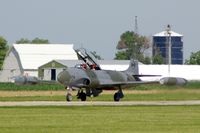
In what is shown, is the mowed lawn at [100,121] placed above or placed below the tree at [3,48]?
below

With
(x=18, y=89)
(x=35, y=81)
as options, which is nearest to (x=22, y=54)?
(x=18, y=89)

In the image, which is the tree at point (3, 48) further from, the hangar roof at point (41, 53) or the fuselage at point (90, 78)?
the fuselage at point (90, 78)

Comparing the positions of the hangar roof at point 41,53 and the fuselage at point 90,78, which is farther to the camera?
the hangar roof at point 41,53

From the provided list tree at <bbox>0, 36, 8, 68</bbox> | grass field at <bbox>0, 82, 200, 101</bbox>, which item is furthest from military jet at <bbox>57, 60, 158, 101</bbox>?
tree at <bbox>0, 36, 8, 68</bbox>

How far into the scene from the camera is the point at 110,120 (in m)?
35.7

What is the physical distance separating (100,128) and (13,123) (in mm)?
3971

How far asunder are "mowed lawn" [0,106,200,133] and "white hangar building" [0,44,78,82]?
112631 mm

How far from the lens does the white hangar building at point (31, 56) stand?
513ft

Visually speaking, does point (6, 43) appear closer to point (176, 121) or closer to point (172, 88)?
point (172, 88)

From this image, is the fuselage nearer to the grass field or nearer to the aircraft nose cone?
the aircraft nose cone

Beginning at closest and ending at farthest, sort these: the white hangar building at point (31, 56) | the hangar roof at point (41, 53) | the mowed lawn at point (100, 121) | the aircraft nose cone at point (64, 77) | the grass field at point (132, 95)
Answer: the mowed lawn at point (100, 121) < the aircraft nose cone at point (64, 77) < the grass field at point (132, 95) < the white hangar building at point (31, 56) < the hangar roof at point (41, 53)

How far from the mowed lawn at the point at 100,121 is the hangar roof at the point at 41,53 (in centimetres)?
11317

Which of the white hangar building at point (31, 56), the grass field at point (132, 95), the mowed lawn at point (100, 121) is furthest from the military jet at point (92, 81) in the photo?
the white hangar building at point (31, 56)

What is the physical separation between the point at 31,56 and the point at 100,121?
407ft
